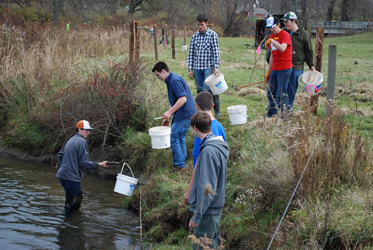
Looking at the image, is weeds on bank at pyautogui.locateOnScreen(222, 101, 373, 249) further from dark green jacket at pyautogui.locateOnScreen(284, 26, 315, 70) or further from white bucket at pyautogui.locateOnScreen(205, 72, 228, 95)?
dark green jacket at pyautogui.locateOnScreen(284, 26, 315, 70)

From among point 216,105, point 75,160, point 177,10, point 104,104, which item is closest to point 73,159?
point 75,160

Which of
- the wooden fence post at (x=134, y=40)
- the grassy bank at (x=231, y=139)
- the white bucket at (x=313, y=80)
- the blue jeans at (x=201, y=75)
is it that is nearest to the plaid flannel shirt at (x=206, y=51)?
the blue jeans at (x=201, y=75)

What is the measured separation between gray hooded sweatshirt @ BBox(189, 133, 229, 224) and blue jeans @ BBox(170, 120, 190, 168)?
9.52 ft

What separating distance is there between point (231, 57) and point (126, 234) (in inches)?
553

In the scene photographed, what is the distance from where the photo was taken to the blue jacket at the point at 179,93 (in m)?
6.62

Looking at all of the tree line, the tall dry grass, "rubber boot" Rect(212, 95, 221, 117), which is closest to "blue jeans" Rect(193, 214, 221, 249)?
"rubber boot" Rect(212, 95, 221, 117)

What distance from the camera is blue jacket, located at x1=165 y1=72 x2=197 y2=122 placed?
21.7 feet

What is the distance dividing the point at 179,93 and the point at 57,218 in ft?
9.16

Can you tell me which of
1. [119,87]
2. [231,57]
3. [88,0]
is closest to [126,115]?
[119,87]

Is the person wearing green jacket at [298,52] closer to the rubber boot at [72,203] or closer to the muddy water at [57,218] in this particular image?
the muddy water at [57,218]

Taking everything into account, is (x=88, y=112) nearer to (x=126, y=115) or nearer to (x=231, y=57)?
(x=126, y=115)

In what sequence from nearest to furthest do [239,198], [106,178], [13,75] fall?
[239,198]
[106,178]
[13,75]

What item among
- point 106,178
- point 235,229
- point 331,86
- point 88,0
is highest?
point 88,0

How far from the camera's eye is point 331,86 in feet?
21.4
